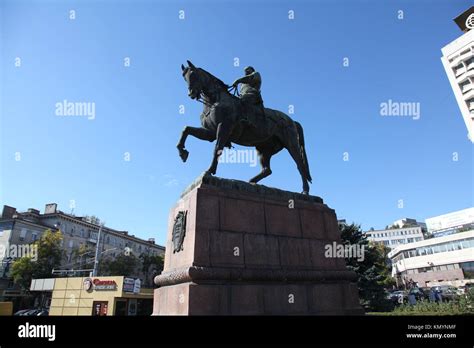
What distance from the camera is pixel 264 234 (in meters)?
7.75

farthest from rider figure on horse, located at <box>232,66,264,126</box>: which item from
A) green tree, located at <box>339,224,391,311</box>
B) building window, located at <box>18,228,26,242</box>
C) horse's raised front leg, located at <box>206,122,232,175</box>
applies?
building window, located at <box>18,228,26,242</box>

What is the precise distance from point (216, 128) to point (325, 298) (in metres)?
4.87

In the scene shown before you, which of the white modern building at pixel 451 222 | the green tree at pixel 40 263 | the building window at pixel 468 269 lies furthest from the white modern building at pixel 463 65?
the green tree at pixel 40 263

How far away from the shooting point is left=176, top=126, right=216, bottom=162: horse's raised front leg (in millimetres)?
8820

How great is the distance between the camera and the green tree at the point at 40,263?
45000 mm

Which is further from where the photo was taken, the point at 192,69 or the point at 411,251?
the point at 411,251

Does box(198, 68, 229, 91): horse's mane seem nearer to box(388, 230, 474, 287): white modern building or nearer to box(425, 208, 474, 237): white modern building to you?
box(388, 230, 474, 287): white modern building

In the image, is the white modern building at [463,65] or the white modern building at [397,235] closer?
the white modern building at [463,65]

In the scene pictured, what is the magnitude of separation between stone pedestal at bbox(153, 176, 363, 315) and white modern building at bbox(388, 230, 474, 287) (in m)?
55.1

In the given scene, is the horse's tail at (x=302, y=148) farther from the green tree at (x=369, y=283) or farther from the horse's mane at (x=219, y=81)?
the green tree at (x=369, y=283)

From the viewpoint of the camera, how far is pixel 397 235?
114812 mm

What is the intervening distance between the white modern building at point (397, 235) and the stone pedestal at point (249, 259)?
364 ft
